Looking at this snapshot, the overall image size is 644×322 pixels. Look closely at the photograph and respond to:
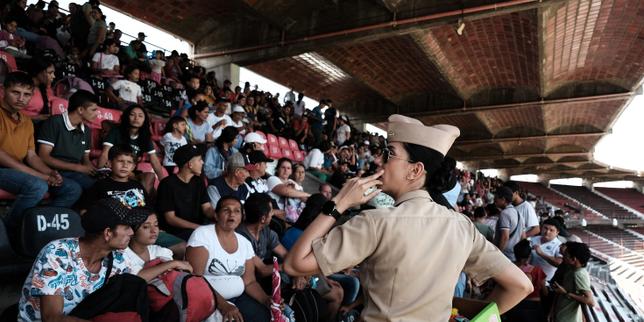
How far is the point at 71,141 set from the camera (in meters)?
3.47

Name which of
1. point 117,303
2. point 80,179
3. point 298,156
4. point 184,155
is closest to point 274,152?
point 298,156

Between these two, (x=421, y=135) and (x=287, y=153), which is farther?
(x=287, y=153)

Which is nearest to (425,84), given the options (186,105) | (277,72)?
(277,72)

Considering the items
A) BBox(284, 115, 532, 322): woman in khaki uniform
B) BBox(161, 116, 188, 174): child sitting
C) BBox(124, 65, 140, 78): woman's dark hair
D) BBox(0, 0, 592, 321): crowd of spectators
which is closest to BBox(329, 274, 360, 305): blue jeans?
BBox(0, 0, 592, 321): crowd of spectators

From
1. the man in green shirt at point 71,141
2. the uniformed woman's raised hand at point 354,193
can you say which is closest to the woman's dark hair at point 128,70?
the man in green shirt at point 71,141

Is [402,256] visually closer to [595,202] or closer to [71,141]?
[71,141]

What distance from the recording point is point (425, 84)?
15.1 meters

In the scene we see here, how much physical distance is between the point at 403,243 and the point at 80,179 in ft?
9.65

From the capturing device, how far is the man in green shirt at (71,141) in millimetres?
3316

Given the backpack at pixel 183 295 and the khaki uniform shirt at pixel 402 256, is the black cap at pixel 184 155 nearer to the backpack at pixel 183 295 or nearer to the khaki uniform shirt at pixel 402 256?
the backpack at pixel 183 295

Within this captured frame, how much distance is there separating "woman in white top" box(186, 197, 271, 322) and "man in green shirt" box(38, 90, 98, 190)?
1.17 meters

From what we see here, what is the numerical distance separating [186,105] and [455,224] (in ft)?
19.3

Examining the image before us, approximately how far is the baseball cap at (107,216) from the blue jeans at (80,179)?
1488mm

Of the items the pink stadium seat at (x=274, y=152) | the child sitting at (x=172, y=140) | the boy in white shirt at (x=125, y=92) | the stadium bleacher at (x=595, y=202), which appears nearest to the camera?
the child sitting at (x=172, y=140)
